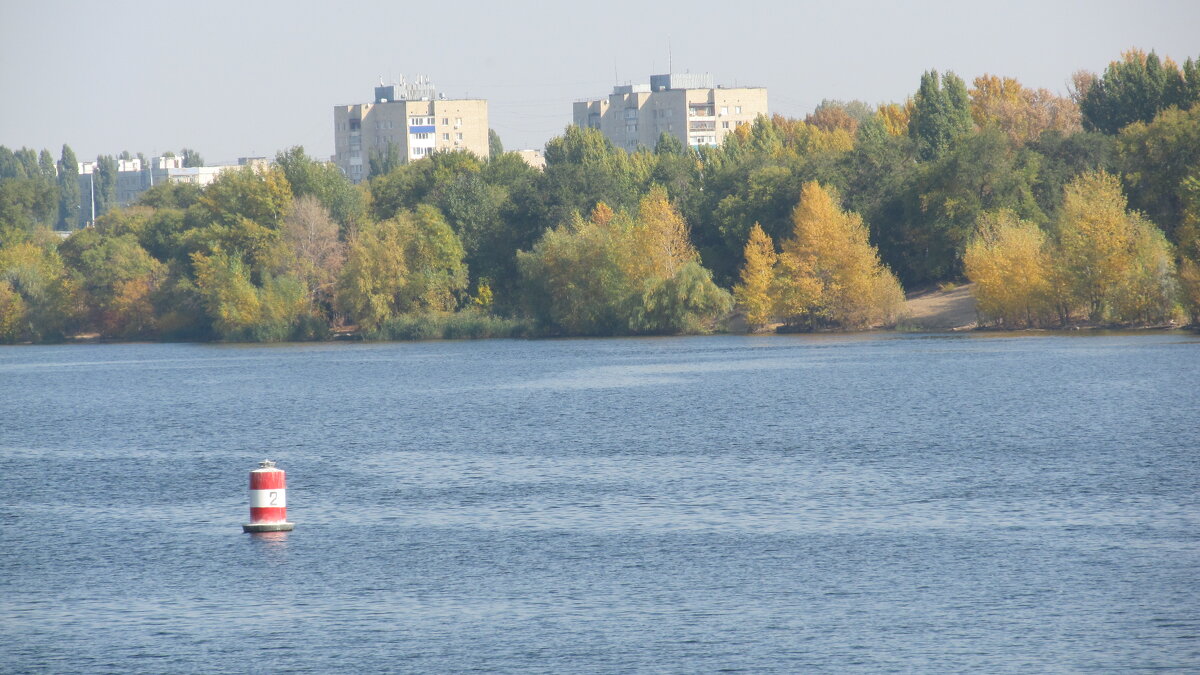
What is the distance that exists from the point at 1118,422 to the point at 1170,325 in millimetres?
41179

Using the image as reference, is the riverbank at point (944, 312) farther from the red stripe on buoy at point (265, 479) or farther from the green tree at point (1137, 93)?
the red stripe on buoy at point (265, 479)

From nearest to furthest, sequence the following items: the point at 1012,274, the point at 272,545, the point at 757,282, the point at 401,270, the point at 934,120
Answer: the point at 272,545, the point at 1012,274, the point at 757,282, the point at 401,270, the point at 934,120

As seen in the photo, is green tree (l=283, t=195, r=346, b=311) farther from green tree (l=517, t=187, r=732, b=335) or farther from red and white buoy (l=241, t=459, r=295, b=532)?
red and white buoy (l=241, t=459, r=295, b=532)

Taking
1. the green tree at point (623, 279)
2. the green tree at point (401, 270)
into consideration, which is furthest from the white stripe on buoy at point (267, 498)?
the green tree at point (401, 270)

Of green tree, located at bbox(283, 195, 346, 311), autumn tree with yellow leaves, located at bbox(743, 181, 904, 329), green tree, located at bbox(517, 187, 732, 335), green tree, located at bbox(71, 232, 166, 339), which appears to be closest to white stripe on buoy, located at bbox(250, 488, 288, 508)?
green tree, located at bbox(517, 187, 732, 335)

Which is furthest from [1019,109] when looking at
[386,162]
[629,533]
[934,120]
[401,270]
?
[629,533]

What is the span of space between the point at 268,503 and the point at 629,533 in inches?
265

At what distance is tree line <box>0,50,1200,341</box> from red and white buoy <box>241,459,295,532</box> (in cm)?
5779

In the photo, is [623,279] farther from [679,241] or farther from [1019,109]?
[1019,109]

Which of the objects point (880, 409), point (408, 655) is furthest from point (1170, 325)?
point (408, 655)

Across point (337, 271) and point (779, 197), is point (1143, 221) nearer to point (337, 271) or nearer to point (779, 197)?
point (779, 197)

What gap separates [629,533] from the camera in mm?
25312

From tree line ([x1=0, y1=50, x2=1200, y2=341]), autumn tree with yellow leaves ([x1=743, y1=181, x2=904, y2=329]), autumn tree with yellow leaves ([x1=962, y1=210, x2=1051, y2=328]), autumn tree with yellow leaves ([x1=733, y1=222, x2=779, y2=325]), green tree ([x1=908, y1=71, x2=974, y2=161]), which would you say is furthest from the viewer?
green tree ([x1=908, y1=71, x2=974, y2=161])

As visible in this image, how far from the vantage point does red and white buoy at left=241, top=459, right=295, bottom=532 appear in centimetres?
2578
